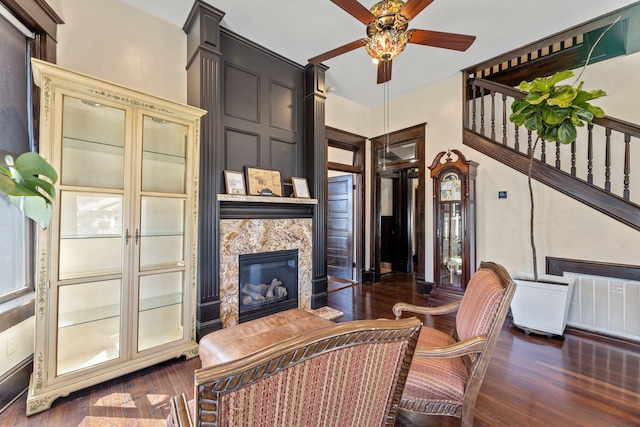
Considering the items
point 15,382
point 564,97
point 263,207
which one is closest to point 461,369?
point 263,207

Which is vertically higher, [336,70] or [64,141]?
[336,70]

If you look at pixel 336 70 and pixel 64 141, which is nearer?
pixel 64 141

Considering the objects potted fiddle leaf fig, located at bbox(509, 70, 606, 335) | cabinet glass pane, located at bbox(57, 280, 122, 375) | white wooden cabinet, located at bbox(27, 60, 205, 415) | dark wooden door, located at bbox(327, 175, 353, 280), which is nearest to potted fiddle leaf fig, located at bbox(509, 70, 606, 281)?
potted fiddle leaf fig, located at bbox(509, 70, 606, 335)

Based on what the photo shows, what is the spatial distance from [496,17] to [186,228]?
3818 millimetres

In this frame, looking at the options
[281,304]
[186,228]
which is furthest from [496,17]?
[281,304]

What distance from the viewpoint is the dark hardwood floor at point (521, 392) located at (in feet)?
5.62

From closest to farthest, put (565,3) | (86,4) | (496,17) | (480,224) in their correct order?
(86,4) → (565,3) → (496,17) → (480,224)

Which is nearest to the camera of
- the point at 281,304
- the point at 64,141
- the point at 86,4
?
the point at 64,141

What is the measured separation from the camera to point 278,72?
11.6 ft

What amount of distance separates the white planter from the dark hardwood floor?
15cm

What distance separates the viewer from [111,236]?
2174 millimetres

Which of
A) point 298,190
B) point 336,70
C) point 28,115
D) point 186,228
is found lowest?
point 186,228

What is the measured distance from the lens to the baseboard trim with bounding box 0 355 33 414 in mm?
1796

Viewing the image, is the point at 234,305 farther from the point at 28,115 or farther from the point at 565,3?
the point at 565,3
